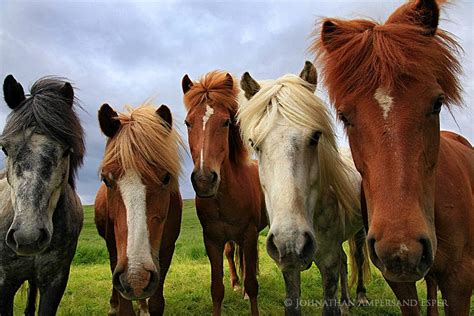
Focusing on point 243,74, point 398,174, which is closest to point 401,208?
point 398,174

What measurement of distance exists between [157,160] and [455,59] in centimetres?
262

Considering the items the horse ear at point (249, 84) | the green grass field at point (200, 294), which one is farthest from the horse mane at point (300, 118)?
the green grass field at point (200, 294)

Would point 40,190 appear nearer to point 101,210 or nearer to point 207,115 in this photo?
point 207,115

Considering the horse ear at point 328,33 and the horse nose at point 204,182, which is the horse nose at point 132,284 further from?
the horse ear at point 328,33

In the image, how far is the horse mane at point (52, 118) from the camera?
378 centimetres

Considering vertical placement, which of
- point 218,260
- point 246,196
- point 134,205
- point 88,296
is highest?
point 246,196

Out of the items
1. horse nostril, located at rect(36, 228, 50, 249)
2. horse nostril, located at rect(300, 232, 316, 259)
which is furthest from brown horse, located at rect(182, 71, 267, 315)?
horse nostril, located at rect(300, 232, 316, 259)

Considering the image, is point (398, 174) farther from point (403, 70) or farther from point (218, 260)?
point (218, 260)

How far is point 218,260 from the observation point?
17.9 feet

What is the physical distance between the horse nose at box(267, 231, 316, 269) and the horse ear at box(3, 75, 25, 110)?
9.87ft

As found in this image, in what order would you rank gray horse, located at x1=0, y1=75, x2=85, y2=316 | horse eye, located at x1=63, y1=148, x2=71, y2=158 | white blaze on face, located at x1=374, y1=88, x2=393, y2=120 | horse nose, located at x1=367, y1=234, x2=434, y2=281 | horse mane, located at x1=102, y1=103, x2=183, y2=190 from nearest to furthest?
horse nose, located at x1=367, y1=234, x2=434, y2=281 < white blaze on face, located at x1=374, y1=88, x2=393, y2=120 < gray horse, located at x1=0, y1=75, x2=85, y2=316 < horse mane, located at x1=102, y1=103, x2=183, y2=190 < horse eye, located at x1=63, y1=148, x2=71, y2=158

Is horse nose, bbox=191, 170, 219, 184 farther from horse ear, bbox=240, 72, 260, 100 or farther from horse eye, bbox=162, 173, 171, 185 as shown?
horse ear, bbox=240, 72, 260, 100

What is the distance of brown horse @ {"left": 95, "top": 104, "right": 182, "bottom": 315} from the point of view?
3.30 metres

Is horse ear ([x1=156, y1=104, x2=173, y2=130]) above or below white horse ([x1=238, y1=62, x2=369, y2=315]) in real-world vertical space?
above
